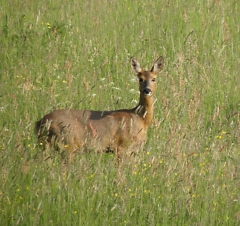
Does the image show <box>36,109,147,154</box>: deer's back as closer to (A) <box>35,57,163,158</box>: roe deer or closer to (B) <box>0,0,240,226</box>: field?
(A) <box>35,57,163,158</box>: roe deer

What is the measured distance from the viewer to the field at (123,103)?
251 inches

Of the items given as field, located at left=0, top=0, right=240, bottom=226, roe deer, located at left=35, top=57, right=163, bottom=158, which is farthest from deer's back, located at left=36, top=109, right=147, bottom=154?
field, located at left=0, top=0, right=240, bottom=226

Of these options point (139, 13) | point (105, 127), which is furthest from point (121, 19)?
point (105, 127)

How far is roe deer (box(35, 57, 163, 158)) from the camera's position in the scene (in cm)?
836

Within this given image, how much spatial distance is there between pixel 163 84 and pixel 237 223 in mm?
4203

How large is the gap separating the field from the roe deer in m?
0.21

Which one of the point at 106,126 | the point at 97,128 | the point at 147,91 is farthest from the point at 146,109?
the point at 97,128

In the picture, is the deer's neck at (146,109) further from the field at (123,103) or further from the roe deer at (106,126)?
the field at (123,103)

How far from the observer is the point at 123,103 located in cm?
1004

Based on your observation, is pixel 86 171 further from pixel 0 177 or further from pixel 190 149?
pixel 190 149

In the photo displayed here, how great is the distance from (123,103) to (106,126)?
3.60 ft

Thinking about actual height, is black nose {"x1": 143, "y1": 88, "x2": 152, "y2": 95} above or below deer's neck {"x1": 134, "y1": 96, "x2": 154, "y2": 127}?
above

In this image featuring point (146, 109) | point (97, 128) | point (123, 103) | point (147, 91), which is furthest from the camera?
point (123, 103)

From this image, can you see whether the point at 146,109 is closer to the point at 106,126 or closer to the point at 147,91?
the point at 147,91
